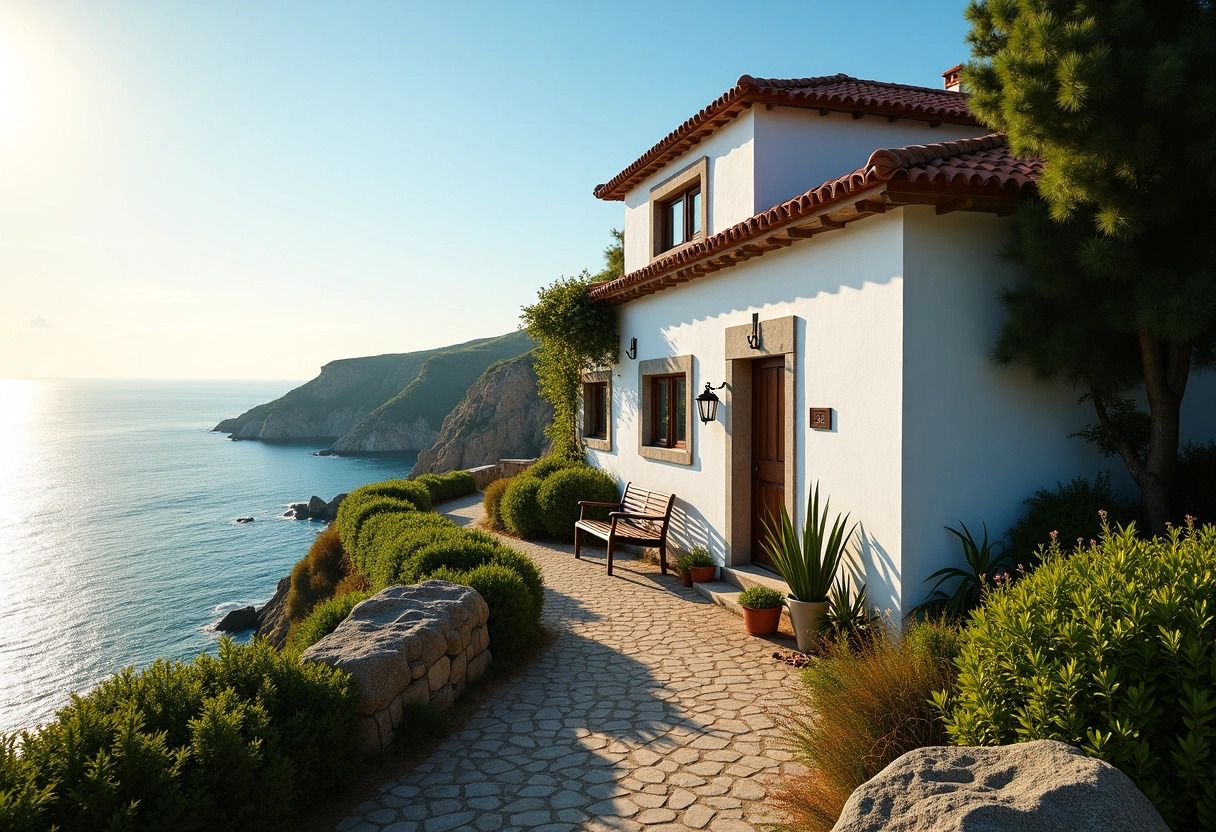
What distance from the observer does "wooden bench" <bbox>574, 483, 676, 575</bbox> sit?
9.36 meters

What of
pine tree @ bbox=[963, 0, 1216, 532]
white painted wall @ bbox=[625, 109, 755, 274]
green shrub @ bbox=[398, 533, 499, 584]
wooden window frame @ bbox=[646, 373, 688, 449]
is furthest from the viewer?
wooden window frame @ bbox=[646, 373, 688, 449]

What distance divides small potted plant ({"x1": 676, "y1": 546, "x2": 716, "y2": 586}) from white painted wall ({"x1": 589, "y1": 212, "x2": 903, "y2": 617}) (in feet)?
0.53

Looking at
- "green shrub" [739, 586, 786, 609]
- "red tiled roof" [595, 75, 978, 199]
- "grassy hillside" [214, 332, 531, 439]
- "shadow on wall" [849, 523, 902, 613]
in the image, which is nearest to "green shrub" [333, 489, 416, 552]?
"green shrub" [739, 586, 786, 609]

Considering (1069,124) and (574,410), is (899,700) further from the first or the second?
(574,410)

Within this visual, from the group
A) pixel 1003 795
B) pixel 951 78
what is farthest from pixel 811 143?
pixel 1003 795

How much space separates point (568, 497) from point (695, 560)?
3.46 metres

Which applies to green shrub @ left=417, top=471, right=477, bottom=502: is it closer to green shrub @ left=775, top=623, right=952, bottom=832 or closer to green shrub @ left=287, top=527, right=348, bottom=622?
green shrub @ left=287, top=527, right=348, bottom=622

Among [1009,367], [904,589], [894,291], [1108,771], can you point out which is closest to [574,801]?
[1108,771]

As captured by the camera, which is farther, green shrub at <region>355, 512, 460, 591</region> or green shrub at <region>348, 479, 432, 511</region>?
green shrub at <region>348, 479, 432, 511</region>

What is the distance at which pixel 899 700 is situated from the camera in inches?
144

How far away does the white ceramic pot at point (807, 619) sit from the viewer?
6141 millimetres

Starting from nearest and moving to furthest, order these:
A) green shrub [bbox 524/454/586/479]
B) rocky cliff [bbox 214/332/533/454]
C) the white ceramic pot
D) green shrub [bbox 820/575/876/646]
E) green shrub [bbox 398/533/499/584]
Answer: green shrub [bbox 820/575/876/646] < the white ceramic pot < green shrub [bbox 398/533/499/584] < green shrub [bbox 524/454/586/479] < rocky cliff [bbox 214/332/533/454]

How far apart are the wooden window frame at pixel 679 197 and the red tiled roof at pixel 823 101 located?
0.38 m

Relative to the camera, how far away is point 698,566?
8.50m
